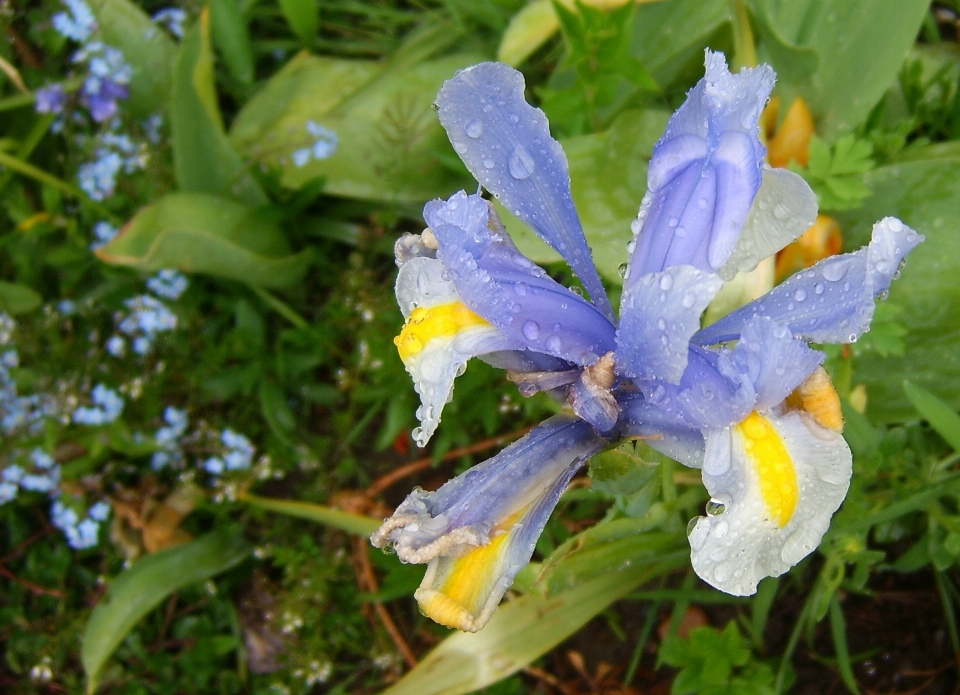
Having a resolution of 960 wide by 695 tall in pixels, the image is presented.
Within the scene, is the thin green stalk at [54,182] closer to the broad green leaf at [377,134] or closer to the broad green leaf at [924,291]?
the broad green leaf at [377,134]

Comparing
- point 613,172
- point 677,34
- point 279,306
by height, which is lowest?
point 279,306

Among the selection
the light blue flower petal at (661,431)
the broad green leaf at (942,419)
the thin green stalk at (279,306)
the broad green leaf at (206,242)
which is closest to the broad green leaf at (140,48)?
the broad green leaf at (206,242)

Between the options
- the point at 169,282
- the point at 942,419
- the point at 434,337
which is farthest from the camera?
the point at 169,282

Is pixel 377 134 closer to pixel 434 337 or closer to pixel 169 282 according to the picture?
pixel 169 282

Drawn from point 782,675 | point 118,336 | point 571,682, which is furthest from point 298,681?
point 782,675

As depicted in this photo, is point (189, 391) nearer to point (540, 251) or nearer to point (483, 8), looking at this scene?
point (540, 251)

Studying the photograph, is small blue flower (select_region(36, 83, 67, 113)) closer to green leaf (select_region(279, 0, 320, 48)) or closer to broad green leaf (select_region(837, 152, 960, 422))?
green leaf (select_region(279, 0, 320, 48))

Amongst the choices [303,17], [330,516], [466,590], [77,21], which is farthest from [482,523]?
[77,21]
